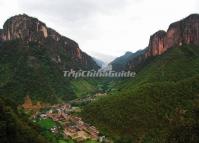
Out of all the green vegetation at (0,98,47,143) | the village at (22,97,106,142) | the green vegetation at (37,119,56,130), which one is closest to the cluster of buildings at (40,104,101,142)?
the village at (22,97,106,142)

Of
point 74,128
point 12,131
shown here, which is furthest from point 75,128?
point 12,131

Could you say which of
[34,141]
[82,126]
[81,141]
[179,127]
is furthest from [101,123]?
[179,127]

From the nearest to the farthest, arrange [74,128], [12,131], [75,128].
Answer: [12,131], [75,128], [74,128]

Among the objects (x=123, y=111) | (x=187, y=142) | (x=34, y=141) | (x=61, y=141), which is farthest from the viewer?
(x=123, y=111)

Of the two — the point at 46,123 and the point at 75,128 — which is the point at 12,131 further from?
the point at 46,123

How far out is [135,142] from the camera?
164250 mm

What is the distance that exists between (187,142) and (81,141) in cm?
8456

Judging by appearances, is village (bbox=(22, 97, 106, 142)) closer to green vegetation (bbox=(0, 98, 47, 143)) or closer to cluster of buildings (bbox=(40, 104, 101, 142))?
cluster of buildings (bbox=(40, 104, 101, 142))

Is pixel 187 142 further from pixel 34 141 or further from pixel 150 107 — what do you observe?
pixel 150 107

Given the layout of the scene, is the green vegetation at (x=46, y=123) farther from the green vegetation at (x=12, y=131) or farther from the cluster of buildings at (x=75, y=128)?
the green vegetation at (x=12, y=131)

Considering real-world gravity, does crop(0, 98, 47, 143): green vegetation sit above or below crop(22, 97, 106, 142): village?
above

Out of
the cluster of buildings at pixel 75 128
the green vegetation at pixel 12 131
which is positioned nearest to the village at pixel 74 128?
the cluster of buildings at pixel 75 128

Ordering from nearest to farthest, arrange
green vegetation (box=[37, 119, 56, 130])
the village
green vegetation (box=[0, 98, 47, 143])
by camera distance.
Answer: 1. green vegetation (box=[0, 98, 47, 143])
2. the village
3. green vegetation (box=[37, 119, 56, 130])

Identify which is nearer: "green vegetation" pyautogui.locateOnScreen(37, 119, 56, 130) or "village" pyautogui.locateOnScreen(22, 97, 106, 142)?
"village" pyautogui.locateOnScreen(22, 97, 106, 142)
